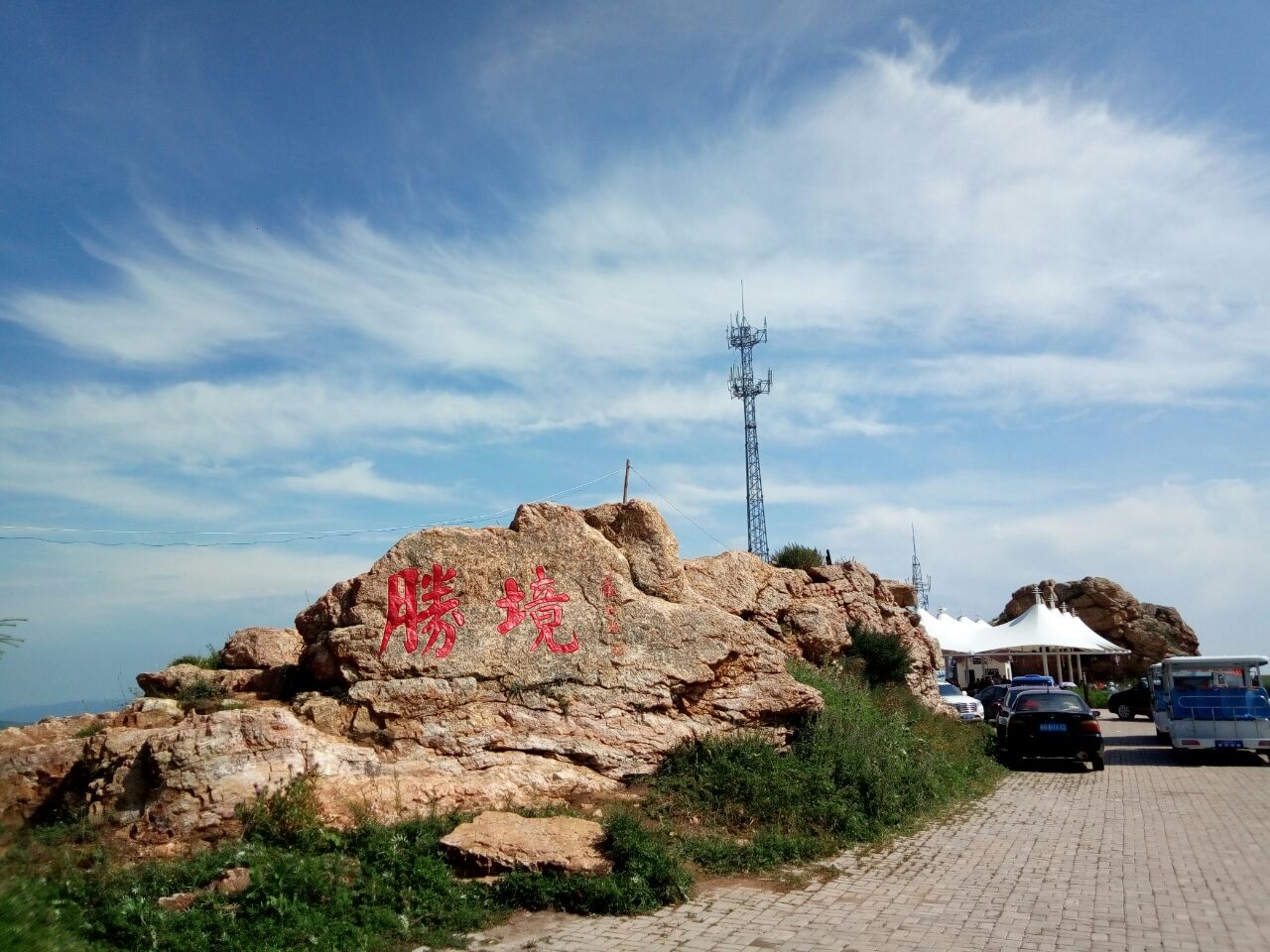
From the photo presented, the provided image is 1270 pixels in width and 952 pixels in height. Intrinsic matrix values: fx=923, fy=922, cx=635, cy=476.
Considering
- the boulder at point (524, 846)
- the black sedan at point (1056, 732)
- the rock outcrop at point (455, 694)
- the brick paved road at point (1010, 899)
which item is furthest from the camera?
the black sedan at point (1056, 732)

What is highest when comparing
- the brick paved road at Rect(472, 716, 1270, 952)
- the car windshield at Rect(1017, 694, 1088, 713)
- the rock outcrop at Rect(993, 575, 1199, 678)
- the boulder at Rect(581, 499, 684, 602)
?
the rock outcrop at Rect(993, 575, 1199, 678)

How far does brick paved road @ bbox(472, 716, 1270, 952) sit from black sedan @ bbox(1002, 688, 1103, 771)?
484 centimetres

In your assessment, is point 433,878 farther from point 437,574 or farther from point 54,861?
point 437,574

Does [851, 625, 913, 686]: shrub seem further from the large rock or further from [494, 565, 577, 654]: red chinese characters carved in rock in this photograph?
[494, 565, 577, 654]: red chinese characters carved in rock

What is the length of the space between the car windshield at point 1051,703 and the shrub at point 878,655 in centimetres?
261

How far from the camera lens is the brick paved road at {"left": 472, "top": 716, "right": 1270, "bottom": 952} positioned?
671cm

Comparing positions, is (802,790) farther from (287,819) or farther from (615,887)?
(287,819)

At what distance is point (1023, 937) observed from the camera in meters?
6.73

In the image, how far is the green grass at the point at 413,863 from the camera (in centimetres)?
648

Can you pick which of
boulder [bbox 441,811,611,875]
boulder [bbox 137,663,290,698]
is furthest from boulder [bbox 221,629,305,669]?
boulder [bbox 441,811,611,875]

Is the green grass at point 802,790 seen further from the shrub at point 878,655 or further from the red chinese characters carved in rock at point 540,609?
the shrub at point 878,655

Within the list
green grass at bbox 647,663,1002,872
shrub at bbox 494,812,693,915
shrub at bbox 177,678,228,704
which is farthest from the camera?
shrub at bbox 177,678,228,704

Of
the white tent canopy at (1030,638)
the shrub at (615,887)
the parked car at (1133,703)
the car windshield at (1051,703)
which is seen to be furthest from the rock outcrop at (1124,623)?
the shrub at (615,887)

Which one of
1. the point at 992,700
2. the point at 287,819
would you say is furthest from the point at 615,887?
the point at 992,700
